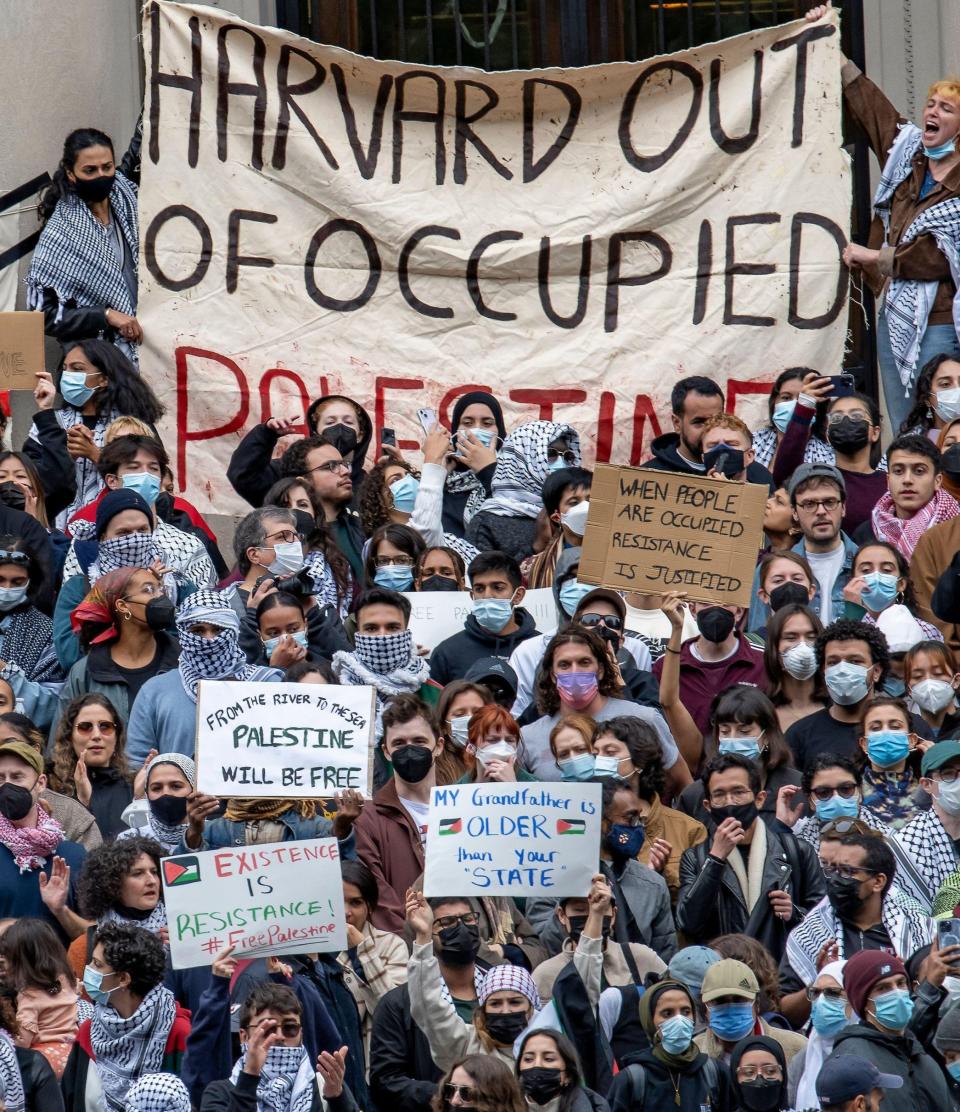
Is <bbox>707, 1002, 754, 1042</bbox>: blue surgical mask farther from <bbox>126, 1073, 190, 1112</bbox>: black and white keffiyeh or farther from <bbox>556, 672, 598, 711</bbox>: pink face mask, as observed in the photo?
<bbox>556, 672, 598, 711</bbox>: pink face mask

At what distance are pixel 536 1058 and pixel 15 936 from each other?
1.74m

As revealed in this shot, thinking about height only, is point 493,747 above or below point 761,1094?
above

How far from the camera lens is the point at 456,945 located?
32.6 feet

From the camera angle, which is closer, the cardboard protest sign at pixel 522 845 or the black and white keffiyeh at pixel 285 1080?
the black and white keffiyeh at pixel 285 1080

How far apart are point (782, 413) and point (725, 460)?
0.96 meters

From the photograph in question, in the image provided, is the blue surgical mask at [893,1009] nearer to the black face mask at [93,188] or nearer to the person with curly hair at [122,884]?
the person with curly hair at [122,884]

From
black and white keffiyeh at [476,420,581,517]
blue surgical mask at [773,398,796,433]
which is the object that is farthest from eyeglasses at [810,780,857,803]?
blue surgical mask at [773,398,796,433]

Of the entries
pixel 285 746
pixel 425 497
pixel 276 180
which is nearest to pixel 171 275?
pixel 276 180

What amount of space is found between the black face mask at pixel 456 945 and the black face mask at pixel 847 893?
1191 millimetres

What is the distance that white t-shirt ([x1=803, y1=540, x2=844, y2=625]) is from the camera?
1252 centimetres

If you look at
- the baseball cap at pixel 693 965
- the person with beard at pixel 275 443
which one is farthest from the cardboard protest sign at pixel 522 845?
the person with beard at pixel 275 443

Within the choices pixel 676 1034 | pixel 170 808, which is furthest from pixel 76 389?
pixel 676 1034

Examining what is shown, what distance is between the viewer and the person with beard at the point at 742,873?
10.4 meters

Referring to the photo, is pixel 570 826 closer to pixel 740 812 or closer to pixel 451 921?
pixel 451 921
